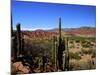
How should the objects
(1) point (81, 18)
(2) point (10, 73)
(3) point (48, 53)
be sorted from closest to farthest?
(2) point (10, 73) < (3) point (48, 53) < (1) point (81, 18)

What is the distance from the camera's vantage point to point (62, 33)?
6.15 ft

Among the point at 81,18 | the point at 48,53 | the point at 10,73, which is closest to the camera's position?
the point at 10,73

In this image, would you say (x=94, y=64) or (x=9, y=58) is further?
(x=94, y=64)

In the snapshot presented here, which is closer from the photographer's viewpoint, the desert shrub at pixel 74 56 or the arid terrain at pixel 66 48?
the arid terrain at pixel 66 48

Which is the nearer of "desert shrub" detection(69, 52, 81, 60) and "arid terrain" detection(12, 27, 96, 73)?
"arid terrain" detection(12, 27, 96, 73)

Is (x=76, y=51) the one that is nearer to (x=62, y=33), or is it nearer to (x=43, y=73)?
(x=62, y=33)

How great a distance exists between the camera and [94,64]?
1.97 meters

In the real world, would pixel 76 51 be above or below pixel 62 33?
below

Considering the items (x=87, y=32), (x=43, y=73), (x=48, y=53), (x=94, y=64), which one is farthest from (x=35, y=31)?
(x=94, y=64)

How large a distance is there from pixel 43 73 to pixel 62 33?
0.41 m
